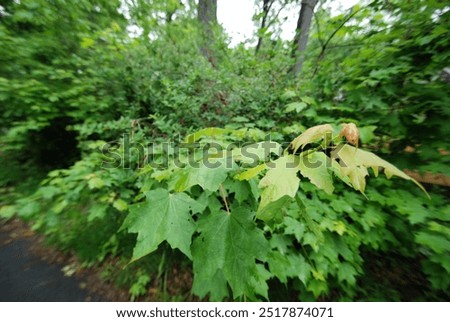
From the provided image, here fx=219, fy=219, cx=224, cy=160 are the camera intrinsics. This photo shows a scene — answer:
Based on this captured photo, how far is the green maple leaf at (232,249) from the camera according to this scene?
35.3 inches

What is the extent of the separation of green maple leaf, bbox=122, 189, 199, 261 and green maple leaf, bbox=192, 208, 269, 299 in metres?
0.09

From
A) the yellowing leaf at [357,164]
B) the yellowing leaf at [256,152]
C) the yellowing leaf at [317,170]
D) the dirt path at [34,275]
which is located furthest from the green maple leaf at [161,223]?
the dirt path at [34,275]

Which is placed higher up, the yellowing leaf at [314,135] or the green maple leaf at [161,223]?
the yellowing leaf at [314,135]

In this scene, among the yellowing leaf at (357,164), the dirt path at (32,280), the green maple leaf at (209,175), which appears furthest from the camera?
the dirt path at (32,280)

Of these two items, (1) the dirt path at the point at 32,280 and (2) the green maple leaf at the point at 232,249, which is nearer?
(2) the green maple leaf at the point at 232,249

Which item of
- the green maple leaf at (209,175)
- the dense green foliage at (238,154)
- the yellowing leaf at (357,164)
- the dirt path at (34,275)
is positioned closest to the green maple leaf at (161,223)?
the dense green foliage at (238,154)

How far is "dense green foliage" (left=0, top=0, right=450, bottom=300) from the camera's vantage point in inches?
36.8

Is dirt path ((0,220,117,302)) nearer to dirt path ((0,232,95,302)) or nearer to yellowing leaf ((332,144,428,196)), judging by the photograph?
dirt path ((0,232,95,302))

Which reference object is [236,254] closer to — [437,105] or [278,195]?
[278,195]

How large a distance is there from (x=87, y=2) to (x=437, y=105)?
427 cm

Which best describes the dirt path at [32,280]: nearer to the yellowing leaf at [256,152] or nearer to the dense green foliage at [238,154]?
the dense green foliage at [238,154]

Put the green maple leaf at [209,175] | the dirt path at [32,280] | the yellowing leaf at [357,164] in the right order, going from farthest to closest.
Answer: the dirt path at [32,280]
the green maple leaf at [209,175]
the yellowing leaf at [357,164]

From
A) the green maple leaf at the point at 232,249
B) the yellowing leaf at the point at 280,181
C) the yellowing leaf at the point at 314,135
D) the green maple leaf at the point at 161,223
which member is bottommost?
the green maple leaf at the point at 232,249

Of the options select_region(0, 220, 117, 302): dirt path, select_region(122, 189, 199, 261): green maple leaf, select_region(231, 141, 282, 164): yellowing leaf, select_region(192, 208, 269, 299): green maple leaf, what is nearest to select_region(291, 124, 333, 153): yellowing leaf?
select_region(231, 141, 282, 164): yellowing leaf
